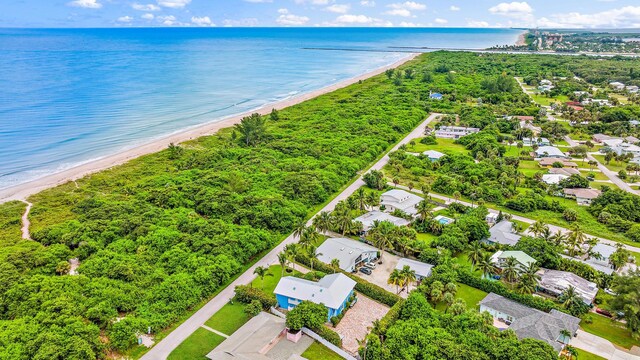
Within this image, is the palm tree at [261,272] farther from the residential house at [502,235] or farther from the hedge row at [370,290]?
the residential house at [502,235]

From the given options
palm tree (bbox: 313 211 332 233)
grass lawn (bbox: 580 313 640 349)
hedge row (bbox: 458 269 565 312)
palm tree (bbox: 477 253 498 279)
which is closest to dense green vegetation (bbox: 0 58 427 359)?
palm tree (bbox: 313 211 332 233)

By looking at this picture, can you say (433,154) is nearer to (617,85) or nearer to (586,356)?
(586,356)

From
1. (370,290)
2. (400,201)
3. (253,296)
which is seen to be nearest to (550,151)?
(400,201)

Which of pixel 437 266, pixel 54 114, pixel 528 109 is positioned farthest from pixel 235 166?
pixel 528 109

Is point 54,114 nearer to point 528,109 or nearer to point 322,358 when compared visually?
point 322,358

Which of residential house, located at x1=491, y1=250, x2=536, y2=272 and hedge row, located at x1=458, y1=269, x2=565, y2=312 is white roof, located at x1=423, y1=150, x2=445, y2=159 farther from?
hedge row, located at x1=458, y1=269, x2=565, y2=312

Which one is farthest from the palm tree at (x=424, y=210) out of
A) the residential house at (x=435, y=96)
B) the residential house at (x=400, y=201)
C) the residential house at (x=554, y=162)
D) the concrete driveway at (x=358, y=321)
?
the residential house at (x=435, y=96)
